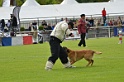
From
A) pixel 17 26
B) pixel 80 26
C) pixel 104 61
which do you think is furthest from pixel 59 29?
pixel 17 26

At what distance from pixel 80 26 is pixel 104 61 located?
1063 cm

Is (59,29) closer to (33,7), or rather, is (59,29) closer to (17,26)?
(17,26)

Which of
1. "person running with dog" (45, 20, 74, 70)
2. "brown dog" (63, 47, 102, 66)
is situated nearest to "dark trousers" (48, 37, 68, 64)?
"person running with dog" (45, 20, 74, 70)

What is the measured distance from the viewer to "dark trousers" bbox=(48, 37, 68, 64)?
16672 millimetres

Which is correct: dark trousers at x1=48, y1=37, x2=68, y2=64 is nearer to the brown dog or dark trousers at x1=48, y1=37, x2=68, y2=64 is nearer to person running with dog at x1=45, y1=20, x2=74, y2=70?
person running with dog at x1=45, y1=20, x2=74, y2=70

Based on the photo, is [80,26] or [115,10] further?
[115,10]

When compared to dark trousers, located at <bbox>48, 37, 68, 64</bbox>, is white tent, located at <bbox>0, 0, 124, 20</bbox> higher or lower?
lower

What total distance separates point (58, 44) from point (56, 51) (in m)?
0.31

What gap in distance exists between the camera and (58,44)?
16938 millimetres

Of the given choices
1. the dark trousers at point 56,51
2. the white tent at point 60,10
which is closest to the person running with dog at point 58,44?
the dark trousers at point 56,51

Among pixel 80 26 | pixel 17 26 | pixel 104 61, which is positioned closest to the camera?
pixel 104 61

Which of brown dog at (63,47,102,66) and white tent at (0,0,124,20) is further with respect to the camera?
white tent at (0,0,124,20)

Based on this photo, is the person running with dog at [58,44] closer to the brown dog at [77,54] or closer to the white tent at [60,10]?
the brown dog at [77,54]

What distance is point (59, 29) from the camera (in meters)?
17.0
